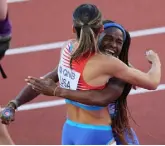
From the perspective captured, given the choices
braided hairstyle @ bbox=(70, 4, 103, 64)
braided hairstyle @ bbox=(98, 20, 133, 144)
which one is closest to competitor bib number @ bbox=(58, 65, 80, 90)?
braided hairstyle @ bbox=(70, 4, 103, 64)

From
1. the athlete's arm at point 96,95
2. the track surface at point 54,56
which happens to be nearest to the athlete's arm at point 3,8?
the athlete's arm at point 96,95

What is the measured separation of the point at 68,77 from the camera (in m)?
4.07

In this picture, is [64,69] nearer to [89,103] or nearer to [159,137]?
[89,103]

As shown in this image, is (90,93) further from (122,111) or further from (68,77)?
(122,111)

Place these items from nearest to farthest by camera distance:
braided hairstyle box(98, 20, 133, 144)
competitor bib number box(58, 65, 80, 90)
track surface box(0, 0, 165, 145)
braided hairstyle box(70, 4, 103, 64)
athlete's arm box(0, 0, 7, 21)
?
1. athlete's arm box(0, 0, 7, 21)
2. braided hairstyle box(70, 4, 103, 64)
3. competitor bib number box(58, 65, 80, 90)
4. braided hairstyle box(98, 20, 133, 144)
5. track surface box(0, 0, 165, 145)

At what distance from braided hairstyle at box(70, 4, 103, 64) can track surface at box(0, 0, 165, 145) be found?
2896 mm

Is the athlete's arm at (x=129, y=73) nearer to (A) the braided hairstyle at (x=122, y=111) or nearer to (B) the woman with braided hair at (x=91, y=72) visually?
(B) the woman with braided hair at (x=91, y=72)

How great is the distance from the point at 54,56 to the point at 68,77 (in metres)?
2.90

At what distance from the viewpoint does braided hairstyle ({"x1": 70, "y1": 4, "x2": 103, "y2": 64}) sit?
3.87 metres

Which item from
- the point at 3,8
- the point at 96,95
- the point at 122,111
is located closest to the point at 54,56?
the point at 122,111

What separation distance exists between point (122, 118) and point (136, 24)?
298cm

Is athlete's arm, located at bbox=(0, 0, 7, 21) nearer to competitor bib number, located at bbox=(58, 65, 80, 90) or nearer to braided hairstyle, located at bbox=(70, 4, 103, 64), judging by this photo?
braided hairstyle, located at bbox=(70, 4, 103, 64)

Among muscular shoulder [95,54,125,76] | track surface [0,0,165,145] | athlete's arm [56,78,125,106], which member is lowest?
track surface [0,0,165,145]

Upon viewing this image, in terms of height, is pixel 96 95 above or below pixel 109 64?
below
